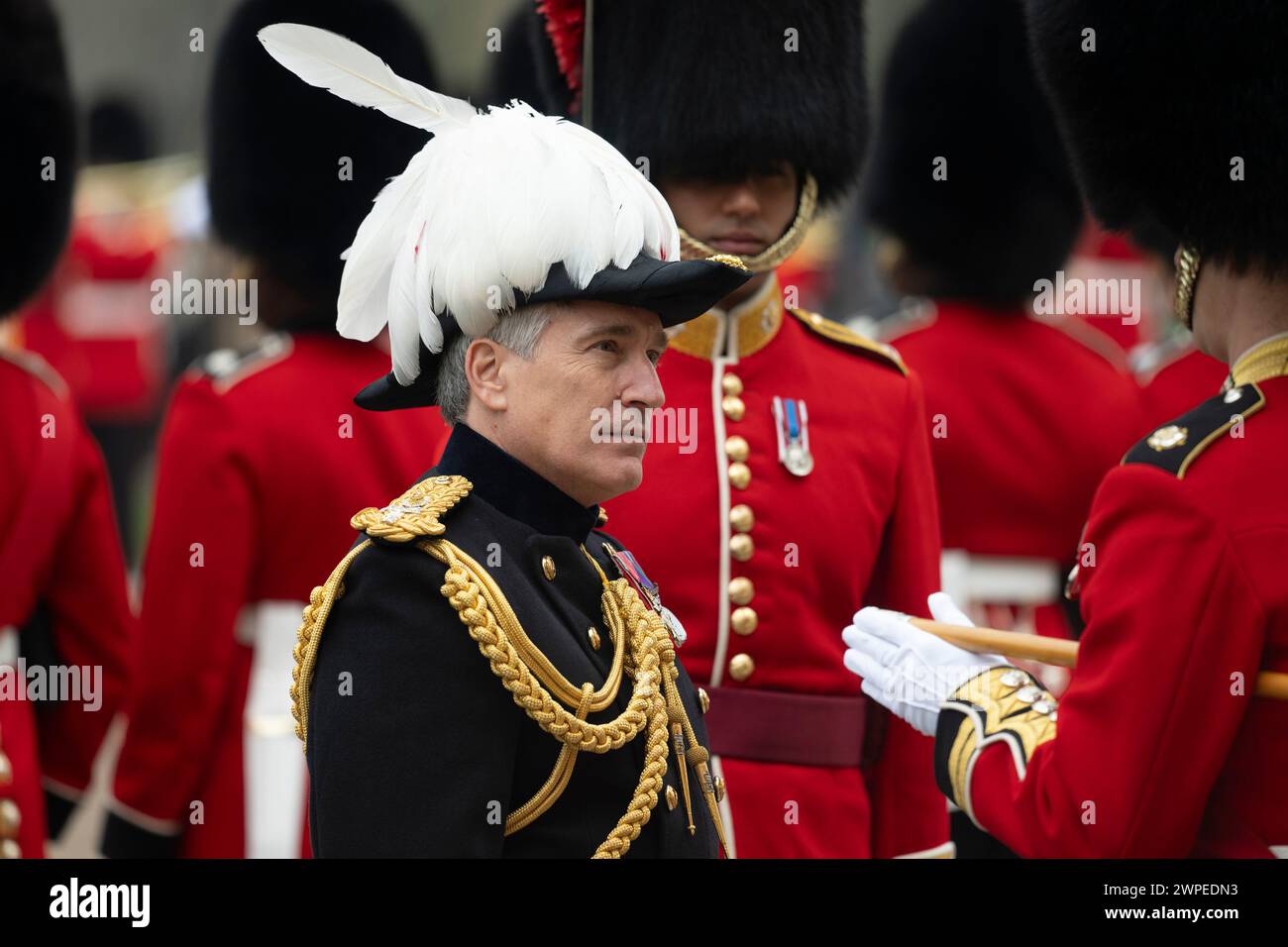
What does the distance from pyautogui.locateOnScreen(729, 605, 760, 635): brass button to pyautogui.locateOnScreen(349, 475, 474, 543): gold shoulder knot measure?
2.93ft

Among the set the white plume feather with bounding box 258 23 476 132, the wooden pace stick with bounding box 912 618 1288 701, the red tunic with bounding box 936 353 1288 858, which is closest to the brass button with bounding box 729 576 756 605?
the wooden pace stick with bounding box 912 618 1288 701

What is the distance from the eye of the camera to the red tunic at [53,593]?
12.6ft

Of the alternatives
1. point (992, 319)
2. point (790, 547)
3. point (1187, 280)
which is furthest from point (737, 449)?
point (992, 319)

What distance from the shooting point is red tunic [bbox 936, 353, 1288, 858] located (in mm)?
2561

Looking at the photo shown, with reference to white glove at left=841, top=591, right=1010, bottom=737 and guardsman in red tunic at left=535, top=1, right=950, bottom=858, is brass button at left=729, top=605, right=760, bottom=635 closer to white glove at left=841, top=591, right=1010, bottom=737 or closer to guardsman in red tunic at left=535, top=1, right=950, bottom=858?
guardsman in red tunic at left=535, top=1, right=950, bottom=858

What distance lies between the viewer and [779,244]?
11.1ft

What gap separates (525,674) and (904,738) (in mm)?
1286

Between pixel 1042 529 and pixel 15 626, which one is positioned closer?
pixel 15 626

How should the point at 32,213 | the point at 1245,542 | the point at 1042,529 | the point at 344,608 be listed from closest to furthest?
the point at 344,608, the point at 1245,542, the point at 32,213, the point at 1042,529

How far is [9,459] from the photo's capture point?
391 cm
